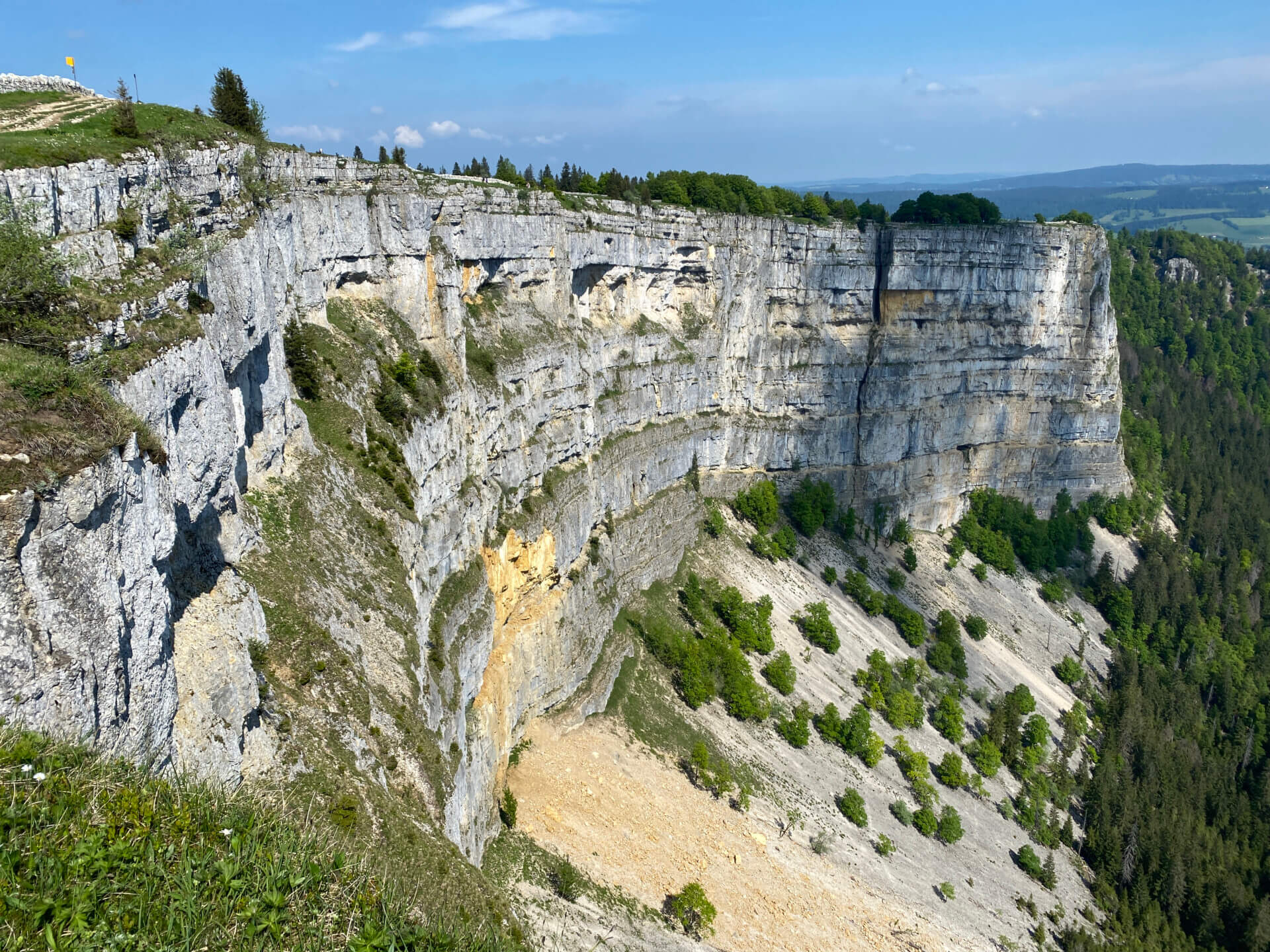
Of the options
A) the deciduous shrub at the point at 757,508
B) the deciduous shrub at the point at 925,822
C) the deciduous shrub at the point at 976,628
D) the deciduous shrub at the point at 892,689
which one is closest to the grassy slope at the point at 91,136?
the deciduous shrub at the point at 757,508

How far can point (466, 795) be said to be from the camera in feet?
108

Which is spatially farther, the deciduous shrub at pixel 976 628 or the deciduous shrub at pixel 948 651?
the deciduous shrub at pixel 976 628

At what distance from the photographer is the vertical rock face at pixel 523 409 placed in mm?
14469

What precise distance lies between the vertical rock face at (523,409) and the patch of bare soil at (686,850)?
10.6 ft

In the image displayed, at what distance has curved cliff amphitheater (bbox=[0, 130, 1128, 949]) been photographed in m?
18.1

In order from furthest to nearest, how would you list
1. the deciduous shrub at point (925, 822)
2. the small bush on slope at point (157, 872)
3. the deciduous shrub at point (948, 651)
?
the deciduous shrub at point (948, 651), the deciduous shrub at point (925, 822), the small bush on slope at point (157, 872)

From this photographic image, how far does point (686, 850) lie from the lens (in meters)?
45.8

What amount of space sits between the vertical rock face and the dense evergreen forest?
15.8 metres

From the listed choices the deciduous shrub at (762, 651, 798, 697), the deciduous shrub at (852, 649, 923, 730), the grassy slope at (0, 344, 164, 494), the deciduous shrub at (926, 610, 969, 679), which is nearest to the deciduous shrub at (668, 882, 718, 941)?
the deciduous shrub at (762, 651, 798, 697)

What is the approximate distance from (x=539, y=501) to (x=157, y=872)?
3828cm

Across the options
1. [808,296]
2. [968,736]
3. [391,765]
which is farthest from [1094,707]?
[391,765]

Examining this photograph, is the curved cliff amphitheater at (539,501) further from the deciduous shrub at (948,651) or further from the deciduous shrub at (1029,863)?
the deciduous shrub at (948,651)

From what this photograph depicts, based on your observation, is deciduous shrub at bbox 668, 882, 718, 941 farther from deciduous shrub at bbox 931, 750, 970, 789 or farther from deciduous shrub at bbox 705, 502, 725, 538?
deciduous shrub at bbox 705, 502, 725, 538

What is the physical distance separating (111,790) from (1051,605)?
94.1m
